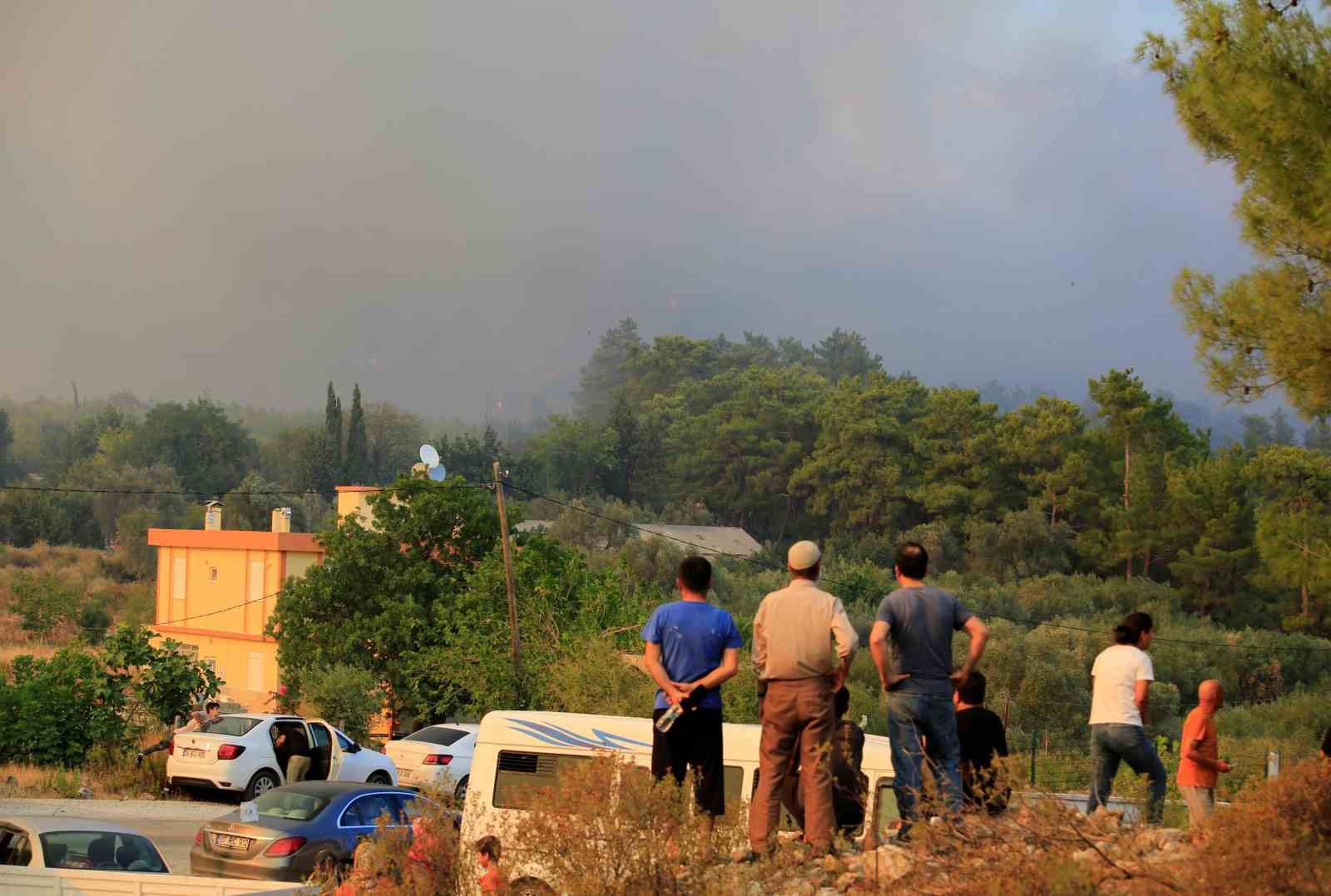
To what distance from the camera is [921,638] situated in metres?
8.36

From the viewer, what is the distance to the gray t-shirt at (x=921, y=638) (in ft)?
27.3

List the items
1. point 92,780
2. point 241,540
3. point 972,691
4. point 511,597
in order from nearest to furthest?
point 972,691 < point 92,780 < point 511,597 < point 241,540

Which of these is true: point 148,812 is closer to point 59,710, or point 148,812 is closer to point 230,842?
point 59,710

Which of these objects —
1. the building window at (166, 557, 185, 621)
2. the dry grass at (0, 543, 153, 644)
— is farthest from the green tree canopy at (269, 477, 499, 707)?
the dry grass at (0, 543, 153, 644)

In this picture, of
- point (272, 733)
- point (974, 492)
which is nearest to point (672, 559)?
point (974, 492)

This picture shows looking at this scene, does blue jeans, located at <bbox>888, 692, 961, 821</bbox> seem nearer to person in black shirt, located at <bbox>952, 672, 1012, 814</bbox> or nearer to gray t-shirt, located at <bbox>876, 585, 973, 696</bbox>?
gray t-shirt, located at <bbox>876, 585, 973, 696</bbox>

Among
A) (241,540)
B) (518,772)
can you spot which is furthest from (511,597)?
(518,772)

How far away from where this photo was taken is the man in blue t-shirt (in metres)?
8.23

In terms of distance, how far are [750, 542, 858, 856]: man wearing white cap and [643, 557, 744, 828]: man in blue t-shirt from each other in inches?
10.0

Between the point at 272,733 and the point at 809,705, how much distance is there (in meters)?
18.0

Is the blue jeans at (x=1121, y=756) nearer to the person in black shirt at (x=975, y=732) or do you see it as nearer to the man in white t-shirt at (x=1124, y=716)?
the man in white t-shirt at (x=1124, y=716)

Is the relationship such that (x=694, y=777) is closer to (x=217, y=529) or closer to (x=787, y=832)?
(x=787, y=832)

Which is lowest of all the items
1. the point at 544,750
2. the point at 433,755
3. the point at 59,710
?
the point at 433,755

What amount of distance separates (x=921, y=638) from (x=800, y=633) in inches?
31.3
